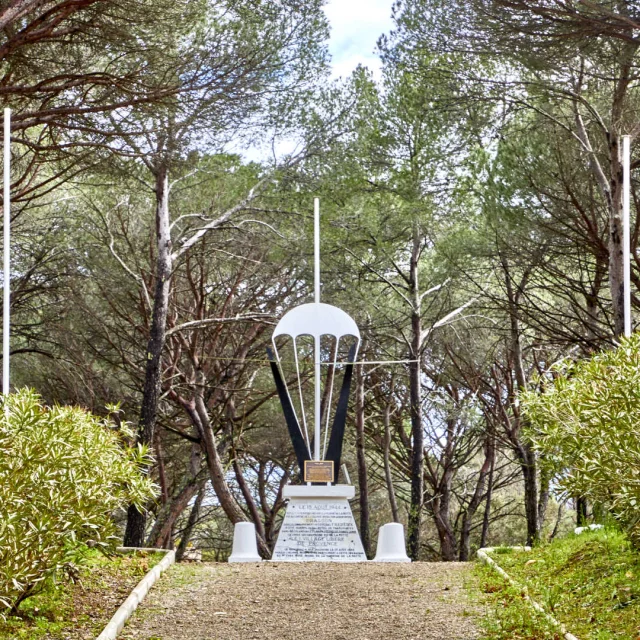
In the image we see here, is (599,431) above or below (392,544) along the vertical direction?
above

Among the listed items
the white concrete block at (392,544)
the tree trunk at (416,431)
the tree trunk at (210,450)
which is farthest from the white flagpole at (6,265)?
the tree trunk at (416,431)

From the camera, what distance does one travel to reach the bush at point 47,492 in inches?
188

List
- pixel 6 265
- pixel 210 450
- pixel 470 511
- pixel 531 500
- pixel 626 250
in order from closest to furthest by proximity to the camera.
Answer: pixel 6 265 < pixel 626 250 < pixel 531 500 < pixel 210 450 < pixel 470 511

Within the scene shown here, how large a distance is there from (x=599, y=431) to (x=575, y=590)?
97cm

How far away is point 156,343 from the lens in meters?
13.3

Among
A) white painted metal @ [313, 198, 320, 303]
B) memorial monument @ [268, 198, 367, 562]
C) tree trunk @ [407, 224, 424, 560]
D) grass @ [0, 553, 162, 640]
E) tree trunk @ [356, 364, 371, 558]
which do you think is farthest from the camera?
tree trunk @ [356, 364, 371, 558]

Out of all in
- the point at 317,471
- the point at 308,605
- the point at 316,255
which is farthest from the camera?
the point at 316,255

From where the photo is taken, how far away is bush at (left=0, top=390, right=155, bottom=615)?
479 cm

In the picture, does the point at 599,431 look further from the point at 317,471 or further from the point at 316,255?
the point at 316,255

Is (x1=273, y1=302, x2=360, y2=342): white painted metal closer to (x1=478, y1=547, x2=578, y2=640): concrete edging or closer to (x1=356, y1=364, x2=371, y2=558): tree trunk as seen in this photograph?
(x1=478, y1=547, x2=578, y2=640): concrete edging

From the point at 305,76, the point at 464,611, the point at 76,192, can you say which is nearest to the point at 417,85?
the point at 305,76

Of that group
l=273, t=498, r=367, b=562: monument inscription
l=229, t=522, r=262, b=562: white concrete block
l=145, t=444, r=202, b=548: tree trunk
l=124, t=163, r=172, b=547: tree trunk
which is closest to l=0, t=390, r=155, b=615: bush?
l=229, t=522, r=262, b=562: white concrete block

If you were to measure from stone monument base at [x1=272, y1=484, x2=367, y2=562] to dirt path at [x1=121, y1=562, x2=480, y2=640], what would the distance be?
1383 millimetres

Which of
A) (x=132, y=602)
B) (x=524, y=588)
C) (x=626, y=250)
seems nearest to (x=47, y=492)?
(x=132, y=602)
